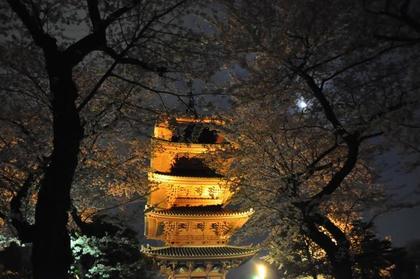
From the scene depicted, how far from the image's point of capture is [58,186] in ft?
17.6

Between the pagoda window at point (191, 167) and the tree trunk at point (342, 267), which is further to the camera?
the pagoda window at point (191, 167)

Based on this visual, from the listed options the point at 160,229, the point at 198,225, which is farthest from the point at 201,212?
the point at 160,229

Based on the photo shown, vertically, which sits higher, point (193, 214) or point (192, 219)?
point (193, 214)

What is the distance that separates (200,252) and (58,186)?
15.5 metres

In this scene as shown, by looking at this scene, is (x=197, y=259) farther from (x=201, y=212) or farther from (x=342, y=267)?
(x=342, y=267)

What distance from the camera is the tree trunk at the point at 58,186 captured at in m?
5.20

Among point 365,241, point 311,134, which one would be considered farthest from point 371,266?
point 311,134

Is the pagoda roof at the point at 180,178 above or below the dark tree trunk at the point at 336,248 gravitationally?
above

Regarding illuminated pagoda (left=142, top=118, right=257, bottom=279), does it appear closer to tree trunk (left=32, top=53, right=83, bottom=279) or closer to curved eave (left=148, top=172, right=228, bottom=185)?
curved eave (left=148, top=172, right=228, bottom=185)

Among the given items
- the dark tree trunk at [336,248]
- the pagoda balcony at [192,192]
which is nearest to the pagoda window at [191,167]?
the pagoda balcony at [192,192]

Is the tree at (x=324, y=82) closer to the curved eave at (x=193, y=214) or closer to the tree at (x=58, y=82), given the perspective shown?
the tree at (x=58, y=82)

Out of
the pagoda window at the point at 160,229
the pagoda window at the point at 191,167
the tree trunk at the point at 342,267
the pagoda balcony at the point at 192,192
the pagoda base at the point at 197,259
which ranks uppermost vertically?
the pagoda window at the point at 191,167

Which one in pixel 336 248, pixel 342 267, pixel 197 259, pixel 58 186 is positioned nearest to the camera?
pixel 58 186

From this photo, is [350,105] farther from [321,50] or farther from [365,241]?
[365,241]
